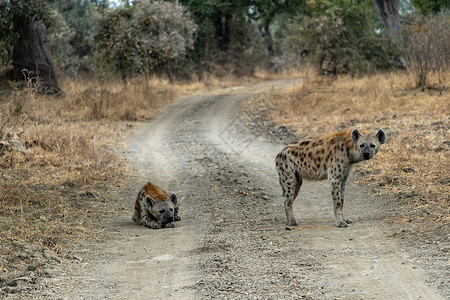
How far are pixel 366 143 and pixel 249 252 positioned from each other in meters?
1.82

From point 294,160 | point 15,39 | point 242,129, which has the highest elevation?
point 15,39

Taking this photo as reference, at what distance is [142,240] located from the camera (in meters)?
7.16

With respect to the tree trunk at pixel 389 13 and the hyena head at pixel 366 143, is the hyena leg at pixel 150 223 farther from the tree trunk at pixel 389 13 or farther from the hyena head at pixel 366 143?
the tree trunk at pixel 389 13

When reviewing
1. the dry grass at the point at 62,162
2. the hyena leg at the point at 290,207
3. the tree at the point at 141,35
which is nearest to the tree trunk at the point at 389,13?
the tree at the point at 141,35

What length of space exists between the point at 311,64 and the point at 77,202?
16.8 metres

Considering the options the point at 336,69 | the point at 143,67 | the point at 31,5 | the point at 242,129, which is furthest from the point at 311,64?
the point at 31,5

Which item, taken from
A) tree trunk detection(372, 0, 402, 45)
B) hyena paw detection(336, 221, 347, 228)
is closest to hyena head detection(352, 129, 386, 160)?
hyena paw detection(336, 221, 347, 228)

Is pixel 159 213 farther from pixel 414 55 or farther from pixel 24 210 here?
pixel 414 55

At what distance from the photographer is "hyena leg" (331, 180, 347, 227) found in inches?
282

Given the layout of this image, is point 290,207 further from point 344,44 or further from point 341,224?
point 344,44

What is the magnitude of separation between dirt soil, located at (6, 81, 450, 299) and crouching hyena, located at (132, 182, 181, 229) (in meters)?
0.15

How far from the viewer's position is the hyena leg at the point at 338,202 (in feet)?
23.5

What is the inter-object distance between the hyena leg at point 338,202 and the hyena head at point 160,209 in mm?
1941

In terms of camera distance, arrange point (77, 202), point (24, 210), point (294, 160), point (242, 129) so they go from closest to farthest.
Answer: point (294, 160) < point (24, 210) < point (77, 202) < point (242, 129)
